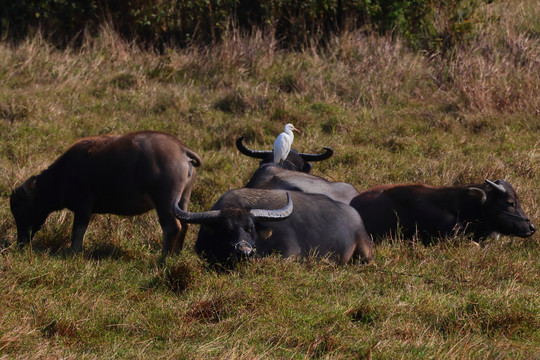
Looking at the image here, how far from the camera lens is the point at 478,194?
27.0ft

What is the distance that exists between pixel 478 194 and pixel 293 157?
2.43 metres

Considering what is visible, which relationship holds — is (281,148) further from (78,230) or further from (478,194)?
(78,230)

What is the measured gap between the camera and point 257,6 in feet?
50.4

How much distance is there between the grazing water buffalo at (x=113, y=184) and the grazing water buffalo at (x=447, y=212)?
2037 millimetres

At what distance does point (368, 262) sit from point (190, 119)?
5.42 meters

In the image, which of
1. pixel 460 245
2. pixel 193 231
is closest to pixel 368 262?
pixel 460 245

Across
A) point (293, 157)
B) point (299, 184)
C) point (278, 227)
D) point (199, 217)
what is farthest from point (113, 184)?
point (293, 157)

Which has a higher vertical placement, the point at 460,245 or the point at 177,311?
the point at 177,311

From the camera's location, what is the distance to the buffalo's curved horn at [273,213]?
6.83 m

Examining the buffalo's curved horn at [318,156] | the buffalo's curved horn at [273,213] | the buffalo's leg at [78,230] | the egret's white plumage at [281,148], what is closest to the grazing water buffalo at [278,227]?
the buffalo's curved horn at [273,213]

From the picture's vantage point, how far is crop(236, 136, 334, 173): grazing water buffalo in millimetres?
9562

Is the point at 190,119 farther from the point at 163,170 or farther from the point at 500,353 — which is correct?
the point at 500,353

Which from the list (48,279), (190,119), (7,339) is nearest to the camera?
(7,339)

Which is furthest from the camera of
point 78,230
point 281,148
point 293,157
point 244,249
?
point 293,157
